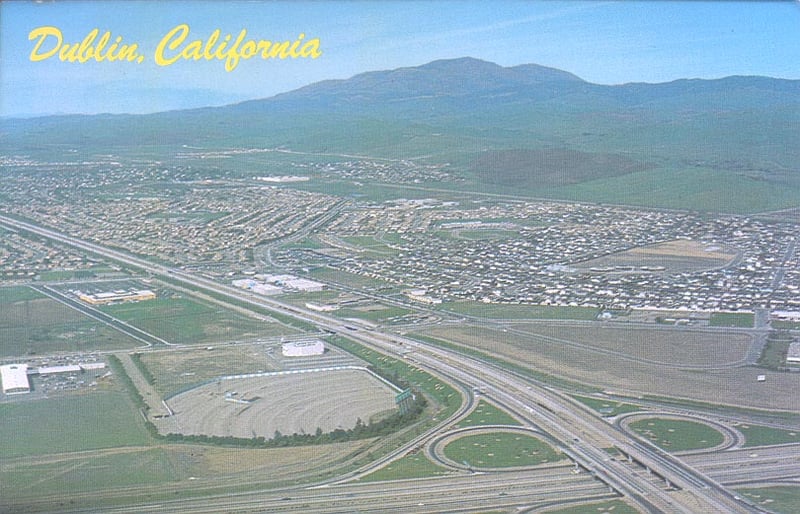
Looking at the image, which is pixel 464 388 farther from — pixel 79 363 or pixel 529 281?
pixel 529 281

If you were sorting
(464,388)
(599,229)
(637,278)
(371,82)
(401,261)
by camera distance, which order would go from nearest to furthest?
(464,388)
(637,278)
(401,261)
(599,229)
(371,82)

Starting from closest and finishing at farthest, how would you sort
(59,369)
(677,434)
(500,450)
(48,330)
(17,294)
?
1. (500,450)
2. (677,434)
3. (59,369)
4. (48,330)
5. (17,294)

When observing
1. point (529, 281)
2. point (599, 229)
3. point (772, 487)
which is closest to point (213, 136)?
point (599, 229)

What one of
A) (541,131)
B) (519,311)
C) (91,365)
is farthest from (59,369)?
(541,131)

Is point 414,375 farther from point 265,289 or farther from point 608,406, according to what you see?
point 265,289

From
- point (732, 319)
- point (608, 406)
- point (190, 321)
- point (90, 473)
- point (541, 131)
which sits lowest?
point (608, 406)

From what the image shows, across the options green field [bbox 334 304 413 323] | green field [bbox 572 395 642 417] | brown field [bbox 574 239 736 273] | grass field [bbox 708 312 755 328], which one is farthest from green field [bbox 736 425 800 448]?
brown field [bbox 574 239 736 273]
